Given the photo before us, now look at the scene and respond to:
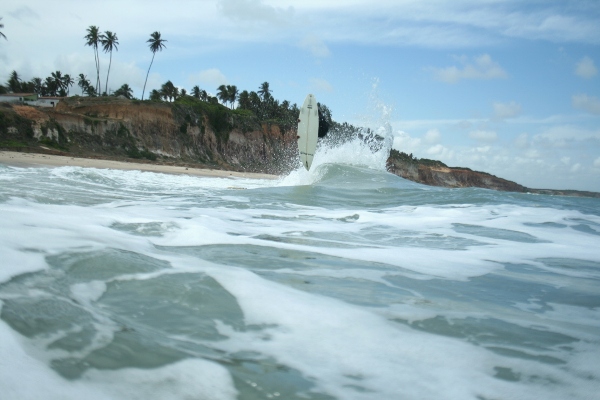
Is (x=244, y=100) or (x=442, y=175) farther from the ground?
(x=244, y=100)

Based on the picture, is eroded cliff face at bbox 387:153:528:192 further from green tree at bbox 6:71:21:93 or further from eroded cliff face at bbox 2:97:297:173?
green tree at bbox 6:71:21:93

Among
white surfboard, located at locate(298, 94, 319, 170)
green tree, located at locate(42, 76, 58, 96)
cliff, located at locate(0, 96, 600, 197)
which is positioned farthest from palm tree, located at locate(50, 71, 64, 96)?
white surfboard, located at locate(298, 94, 319, 170)

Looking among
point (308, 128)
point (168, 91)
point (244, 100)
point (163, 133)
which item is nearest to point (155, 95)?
point (168, 91)

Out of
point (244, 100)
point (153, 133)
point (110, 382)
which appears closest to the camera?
point (110, 382)

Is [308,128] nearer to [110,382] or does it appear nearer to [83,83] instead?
[110,382]

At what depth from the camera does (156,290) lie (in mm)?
2957

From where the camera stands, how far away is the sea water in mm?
1958

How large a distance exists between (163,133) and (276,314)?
42.7 metres

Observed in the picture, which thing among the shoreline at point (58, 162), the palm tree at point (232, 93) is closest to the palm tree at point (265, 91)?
the palm tree at point (232, 93)

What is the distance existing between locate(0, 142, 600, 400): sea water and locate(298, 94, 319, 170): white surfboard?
12542 millimetres

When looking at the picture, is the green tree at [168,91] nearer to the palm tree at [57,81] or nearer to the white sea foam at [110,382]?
the palm tree at [57,81]

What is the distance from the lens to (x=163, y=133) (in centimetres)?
4344

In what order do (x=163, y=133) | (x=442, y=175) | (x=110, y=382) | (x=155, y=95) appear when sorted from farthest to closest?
(x=442, y=175), (x=155, y=95), (x=163, y=133), (x=110, y=382)

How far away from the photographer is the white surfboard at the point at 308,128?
18.1 metres
